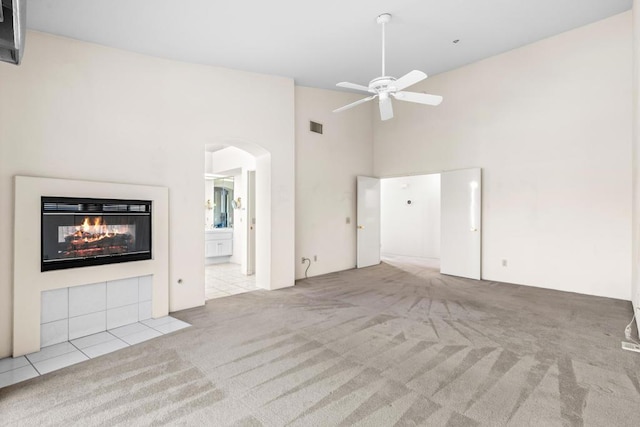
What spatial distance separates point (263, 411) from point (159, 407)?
69 cm

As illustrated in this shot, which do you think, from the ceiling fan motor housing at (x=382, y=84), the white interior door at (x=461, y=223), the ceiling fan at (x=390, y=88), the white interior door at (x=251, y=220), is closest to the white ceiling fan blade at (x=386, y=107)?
the ceiling fan at (x=390, y=88)

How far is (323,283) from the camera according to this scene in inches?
223

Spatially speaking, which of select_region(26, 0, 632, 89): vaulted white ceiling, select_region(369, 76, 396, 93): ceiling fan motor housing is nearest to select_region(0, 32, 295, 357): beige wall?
select_region(26, 0, 632, 89): vaulted white ceiling

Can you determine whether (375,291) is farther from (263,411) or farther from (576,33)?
(576,33)

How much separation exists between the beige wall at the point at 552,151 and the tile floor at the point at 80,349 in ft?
17.5

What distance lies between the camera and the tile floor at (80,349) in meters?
2.65

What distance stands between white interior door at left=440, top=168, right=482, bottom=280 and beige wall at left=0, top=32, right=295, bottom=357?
3133 millimetres

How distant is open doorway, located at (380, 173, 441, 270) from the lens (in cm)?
876

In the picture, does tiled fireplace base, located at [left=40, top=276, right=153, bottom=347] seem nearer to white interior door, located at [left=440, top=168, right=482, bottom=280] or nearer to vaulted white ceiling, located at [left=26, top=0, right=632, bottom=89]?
vaulted white ceiling, located at [left=26, top=0, right=632, bottom=89]

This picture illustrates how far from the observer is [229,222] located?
27.8 ft

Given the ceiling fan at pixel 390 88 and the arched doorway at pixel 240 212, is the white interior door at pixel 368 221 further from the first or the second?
the ceiling fan at pixel 390 88

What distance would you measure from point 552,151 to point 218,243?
22.5ft

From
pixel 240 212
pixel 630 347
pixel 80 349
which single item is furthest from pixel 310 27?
pixel 630 347

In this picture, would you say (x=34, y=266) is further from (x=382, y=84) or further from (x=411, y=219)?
(x=411, y=219)
